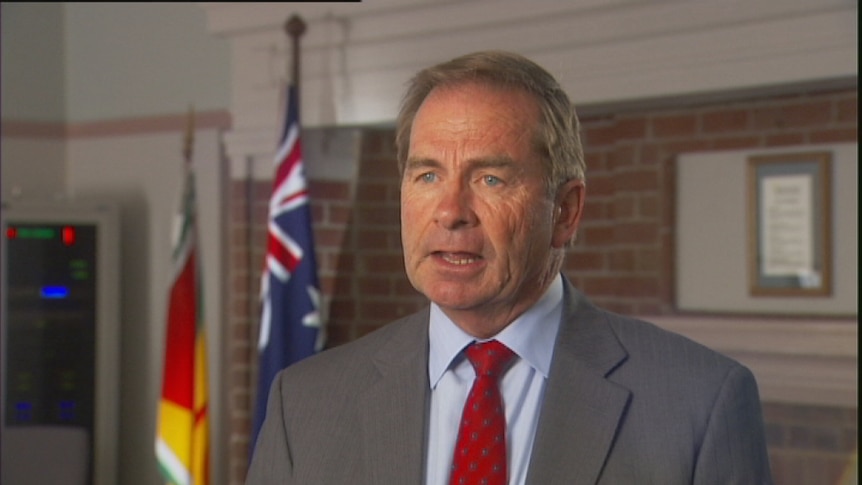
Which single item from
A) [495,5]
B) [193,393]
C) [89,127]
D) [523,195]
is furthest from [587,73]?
[89,127]

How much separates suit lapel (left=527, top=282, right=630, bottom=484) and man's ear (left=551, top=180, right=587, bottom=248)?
9 centimetres

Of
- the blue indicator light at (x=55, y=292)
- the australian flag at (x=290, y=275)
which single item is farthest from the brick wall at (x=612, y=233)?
the blue indicator light at (x=55, y=292)

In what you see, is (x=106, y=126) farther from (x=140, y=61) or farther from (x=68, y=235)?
(x=68, y=235)

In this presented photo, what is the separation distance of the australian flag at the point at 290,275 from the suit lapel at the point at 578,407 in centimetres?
232

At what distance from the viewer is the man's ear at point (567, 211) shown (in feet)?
4.53

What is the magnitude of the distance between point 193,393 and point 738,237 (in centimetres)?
182

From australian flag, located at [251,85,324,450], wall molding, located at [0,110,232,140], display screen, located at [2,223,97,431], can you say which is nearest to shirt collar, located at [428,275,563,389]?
australian flag, located at [251,85,324,450]

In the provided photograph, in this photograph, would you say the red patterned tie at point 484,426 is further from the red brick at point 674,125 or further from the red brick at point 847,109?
the red brick at point 674,125

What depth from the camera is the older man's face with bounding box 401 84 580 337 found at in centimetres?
128

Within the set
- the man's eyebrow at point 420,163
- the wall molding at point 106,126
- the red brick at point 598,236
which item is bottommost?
the red brick at point 598,236

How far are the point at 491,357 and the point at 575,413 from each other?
0.12 m

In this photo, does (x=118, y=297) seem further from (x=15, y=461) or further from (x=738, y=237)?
(x=738, y=237)

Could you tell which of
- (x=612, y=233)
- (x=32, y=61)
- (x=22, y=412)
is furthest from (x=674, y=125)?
(x=32, y=61)

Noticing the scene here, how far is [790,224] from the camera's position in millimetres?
3162
